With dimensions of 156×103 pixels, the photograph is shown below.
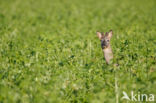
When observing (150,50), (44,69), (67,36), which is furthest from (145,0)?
(44,69)

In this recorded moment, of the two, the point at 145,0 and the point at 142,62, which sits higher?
the point at 145,0

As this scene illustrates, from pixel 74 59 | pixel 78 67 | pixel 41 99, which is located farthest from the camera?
pixel 74 59

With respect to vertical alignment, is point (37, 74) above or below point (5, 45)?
below

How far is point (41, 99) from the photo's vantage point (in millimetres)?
3980

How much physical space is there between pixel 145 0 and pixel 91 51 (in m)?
21.4

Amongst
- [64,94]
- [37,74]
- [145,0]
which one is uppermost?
[145,0]

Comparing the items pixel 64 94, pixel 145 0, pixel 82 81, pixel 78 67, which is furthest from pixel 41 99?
pixel 145 0

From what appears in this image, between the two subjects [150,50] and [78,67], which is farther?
[150,50]

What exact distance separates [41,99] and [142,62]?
2750mm

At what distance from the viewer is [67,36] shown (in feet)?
28.6

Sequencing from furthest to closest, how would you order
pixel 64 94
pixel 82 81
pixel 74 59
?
pixel 74 59 < pixel 82 81 < pixel 64 94

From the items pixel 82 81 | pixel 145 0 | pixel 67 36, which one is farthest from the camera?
pixel 145 0

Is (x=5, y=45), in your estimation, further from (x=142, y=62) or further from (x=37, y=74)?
(x=142, y=62)

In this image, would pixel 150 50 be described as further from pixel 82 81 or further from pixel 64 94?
pixel 64 94
